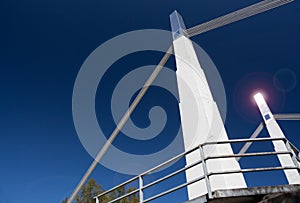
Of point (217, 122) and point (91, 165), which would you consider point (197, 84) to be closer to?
point (217, 122)

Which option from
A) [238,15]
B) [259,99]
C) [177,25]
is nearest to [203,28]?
[177,25]

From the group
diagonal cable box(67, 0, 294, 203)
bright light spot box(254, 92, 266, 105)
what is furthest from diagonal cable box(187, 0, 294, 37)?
bright light spot box(254, 92, 266, 105)

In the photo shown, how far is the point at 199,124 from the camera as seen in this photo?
6.29 metres

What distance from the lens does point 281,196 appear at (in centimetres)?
291

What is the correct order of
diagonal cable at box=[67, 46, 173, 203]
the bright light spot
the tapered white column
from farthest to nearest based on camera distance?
1. the bright light spot
2. diagonal cable at box=[67, 46, 173, 203]
3. the tapered white column

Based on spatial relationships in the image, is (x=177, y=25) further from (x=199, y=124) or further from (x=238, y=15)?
(x=199, y=124)

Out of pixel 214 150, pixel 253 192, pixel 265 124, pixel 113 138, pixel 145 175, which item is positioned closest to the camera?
pixel 253 192

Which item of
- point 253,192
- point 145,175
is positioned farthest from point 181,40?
point 253,192

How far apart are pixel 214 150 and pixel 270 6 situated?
28.6ft

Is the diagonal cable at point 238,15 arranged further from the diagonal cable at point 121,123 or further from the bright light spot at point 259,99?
the bright light spot at point 259,99

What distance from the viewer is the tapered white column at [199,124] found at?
17.3 ft

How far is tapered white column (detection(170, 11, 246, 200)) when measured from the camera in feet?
17.3

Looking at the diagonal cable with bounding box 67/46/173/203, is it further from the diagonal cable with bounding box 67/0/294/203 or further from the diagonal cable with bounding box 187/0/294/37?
the diagonal cable with bounding box 187/0/294/37

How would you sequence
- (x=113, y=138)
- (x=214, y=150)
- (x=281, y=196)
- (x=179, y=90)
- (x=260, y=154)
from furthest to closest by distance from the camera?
(x=113, y=138)
(x=179, y=90)
(x=214, y=150)
(x=260, y=154)
(x=281, y=196)
